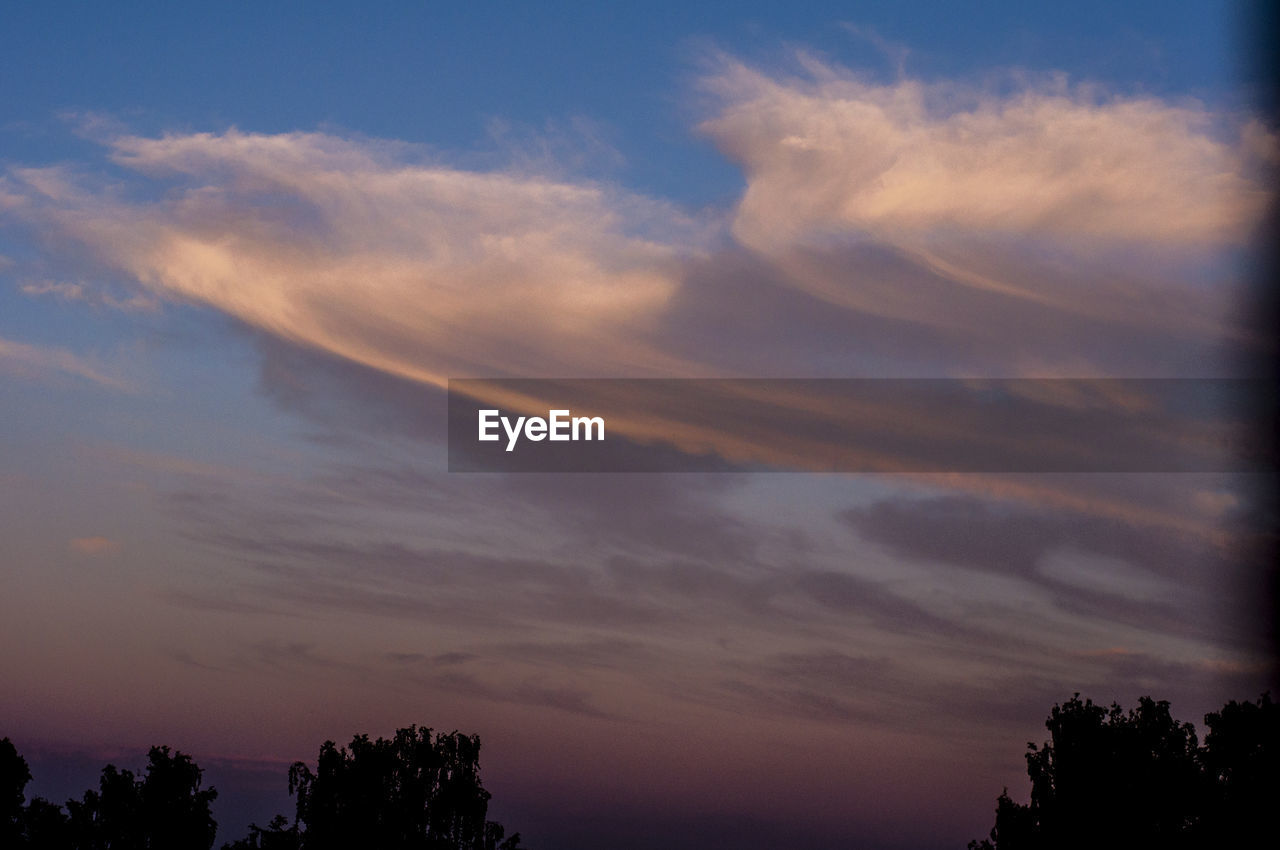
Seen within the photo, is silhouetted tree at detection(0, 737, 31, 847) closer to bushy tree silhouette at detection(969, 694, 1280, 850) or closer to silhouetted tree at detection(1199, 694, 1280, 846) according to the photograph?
bushy tree silhouette at detection(969, 694, 1280, 850)

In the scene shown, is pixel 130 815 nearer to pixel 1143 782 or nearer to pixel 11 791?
pixel 11 791

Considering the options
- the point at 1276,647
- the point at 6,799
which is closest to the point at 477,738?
the point at 6,799

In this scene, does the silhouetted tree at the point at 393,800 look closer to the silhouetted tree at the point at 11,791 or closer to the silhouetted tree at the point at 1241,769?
the silhouetted tree at the point at 11,791

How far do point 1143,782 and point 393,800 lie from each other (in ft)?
157

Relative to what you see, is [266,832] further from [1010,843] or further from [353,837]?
[1010,843]

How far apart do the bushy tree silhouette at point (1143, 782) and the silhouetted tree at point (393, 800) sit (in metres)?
35.3

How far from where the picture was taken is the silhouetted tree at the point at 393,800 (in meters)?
82.5

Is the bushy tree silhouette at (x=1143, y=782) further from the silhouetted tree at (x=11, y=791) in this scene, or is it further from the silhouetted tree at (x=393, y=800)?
the silhouetted tree at (x=11, y=791)

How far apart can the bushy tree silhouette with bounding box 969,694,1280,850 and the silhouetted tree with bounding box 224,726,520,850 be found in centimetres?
3534

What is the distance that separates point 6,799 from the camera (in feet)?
250

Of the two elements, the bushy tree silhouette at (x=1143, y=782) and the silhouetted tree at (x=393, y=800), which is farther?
the silhouetted tree at (x=393, y=800)

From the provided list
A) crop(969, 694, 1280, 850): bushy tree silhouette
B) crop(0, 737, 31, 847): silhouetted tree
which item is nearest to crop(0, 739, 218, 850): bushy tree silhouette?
crop(0, 737, 31, 847): silhouetted tree

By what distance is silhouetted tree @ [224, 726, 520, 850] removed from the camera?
82.5 m

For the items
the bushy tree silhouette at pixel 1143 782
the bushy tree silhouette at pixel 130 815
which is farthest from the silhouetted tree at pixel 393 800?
the bushy tree silhouette at pixel 1143 782
